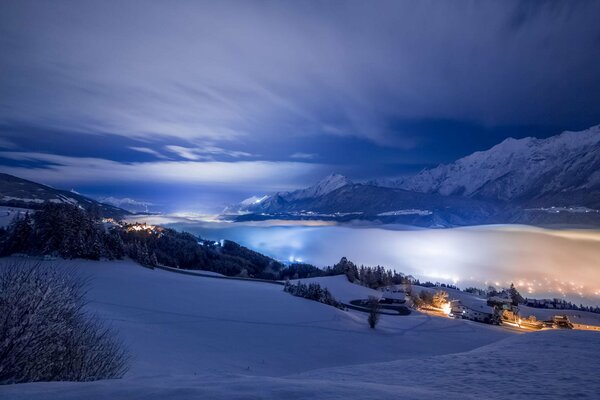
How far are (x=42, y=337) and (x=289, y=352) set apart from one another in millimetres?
20713

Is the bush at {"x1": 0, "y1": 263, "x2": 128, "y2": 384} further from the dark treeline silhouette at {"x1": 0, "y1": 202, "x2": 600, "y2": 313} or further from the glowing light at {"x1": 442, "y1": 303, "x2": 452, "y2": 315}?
the glowing light at {"x1": 442, "y1": 303, "x2": 452, "y2": 315}

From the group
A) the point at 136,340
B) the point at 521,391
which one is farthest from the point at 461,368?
the point at 136,340

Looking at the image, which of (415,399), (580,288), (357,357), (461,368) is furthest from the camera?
(580,288)

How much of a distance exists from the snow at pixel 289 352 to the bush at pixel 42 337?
57.2 inches

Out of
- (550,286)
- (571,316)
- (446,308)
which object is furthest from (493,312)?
(550,286)

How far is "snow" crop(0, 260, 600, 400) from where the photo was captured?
27.9 feet

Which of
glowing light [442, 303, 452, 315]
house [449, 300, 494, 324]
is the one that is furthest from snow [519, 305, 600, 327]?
house [449, 300, 494, 324]

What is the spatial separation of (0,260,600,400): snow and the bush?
1.45 m

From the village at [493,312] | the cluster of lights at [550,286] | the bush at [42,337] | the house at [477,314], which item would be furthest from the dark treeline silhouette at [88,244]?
the bush at [42,337]

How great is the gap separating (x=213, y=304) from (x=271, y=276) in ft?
227

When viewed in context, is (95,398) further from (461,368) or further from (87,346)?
(461,368)

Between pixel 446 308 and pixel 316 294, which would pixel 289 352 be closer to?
pixel 316 294

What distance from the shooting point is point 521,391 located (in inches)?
431

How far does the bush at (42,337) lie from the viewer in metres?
8.59
